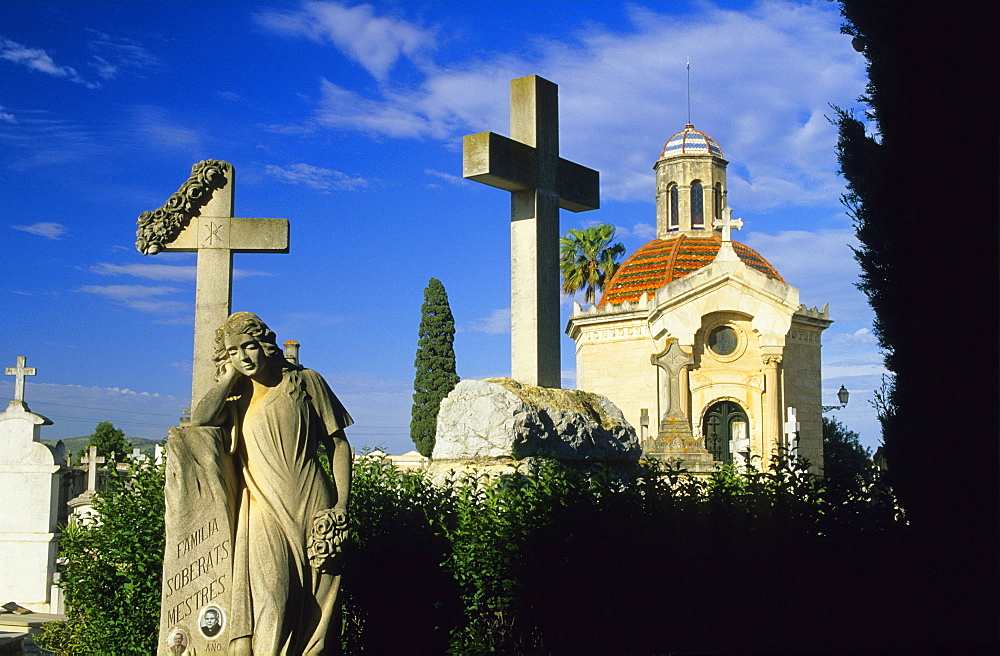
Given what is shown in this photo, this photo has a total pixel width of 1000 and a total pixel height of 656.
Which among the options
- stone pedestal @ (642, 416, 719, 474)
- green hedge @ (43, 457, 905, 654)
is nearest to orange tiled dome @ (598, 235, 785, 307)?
stone pedestal @ (642, 416, 719, 474)

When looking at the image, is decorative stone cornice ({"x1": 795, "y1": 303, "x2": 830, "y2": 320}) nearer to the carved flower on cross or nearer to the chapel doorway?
the chapel doorway

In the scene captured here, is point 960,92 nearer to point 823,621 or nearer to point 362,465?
point 823,621

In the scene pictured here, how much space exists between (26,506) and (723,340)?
23.1 m

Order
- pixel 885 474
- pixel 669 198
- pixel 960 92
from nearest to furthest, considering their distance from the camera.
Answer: pixel 960 92, pixel 885 474, pixel 669 198

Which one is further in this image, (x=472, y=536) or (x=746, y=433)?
(x=746, y=433)

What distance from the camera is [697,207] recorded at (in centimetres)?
3894

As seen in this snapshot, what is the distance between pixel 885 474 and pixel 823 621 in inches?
60.1

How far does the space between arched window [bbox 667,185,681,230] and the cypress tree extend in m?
12.0

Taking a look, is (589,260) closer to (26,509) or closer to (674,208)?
(674,208)

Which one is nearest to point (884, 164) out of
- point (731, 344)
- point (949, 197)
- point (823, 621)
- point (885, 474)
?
point (949, 197)

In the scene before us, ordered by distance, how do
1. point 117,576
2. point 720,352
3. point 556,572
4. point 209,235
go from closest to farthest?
point 556,572
point 117,576
point 209,235
point 720,352

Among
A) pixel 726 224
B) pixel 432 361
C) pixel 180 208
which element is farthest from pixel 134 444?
pixel 180 208

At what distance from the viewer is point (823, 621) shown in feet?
21.2

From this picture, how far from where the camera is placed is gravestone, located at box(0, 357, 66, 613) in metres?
11.9
